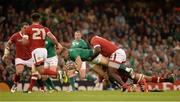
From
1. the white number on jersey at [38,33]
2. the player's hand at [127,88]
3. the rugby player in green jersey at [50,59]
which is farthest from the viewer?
the rugby player in green jersey at [50,59]

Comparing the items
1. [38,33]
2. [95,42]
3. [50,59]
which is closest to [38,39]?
[38,33]

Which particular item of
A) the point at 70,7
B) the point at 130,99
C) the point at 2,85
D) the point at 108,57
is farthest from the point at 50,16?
the point at 130,99

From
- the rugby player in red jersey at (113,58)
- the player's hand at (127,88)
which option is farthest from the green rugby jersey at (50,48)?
the player's hand at (127,88)

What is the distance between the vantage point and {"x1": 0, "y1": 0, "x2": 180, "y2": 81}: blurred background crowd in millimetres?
26141

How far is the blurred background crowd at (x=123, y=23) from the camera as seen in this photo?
26141 millimetres

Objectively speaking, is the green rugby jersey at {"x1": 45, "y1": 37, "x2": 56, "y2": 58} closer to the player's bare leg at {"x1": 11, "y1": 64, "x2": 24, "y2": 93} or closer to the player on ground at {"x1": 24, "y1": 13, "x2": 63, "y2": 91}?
the player's bare leg at {"x1": 11, "y1": 64, "x2": 24, "y2": 93}

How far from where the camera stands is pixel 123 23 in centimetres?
2847

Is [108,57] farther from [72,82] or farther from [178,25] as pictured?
[178,25]

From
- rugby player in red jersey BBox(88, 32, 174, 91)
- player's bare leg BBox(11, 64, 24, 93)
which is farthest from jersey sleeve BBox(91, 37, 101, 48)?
player's bare leg BBox(11, 64, 24, 93)

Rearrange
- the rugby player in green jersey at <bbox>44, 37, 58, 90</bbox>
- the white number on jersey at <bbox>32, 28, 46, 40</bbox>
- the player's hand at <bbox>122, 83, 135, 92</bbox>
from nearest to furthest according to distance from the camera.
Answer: the white number on jersey at <bbox>32, 28, 46, 40</bbox>, the player's hand at <bbox>122, 83, 135, 92</bbox>, the rugby player in green jersey at <bbox>44, 37, 58, 90</bbox>

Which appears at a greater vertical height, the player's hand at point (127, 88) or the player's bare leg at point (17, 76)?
the player's bare leg at point (17, 76)

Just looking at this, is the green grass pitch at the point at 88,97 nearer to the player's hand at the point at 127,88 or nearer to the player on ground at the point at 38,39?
the player on ground at the point at 38,39

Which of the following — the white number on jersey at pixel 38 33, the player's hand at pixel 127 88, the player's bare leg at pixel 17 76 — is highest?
the white number on jersey at pixel 38 33

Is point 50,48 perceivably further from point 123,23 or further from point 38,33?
point 123,23
